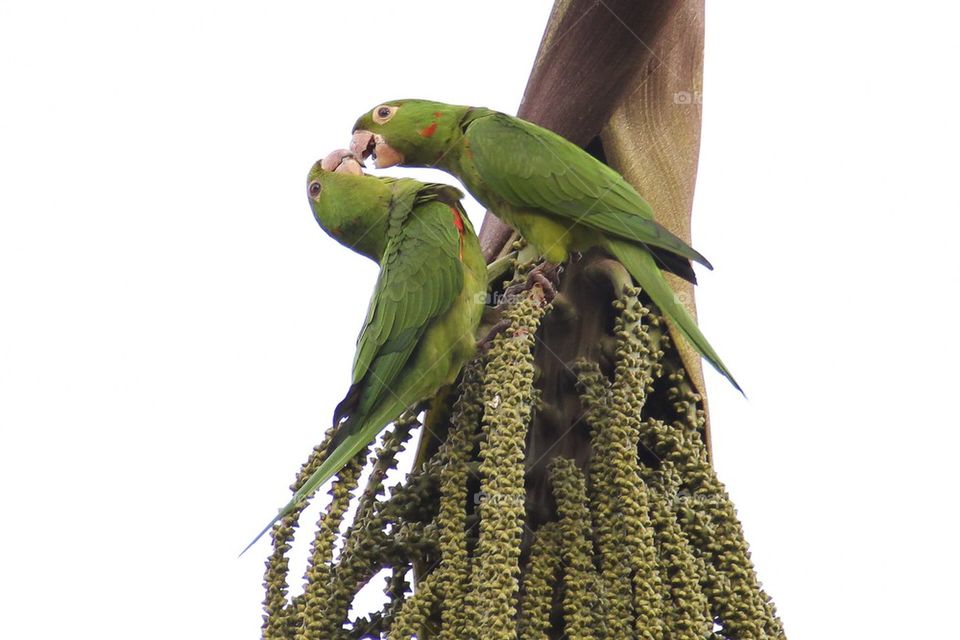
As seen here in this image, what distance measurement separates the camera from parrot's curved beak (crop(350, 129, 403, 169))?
2129 mm

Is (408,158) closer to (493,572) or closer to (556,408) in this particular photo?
(556,408)

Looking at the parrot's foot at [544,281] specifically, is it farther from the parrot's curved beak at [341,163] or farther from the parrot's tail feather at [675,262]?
the parrot's curved beak at [341,163]

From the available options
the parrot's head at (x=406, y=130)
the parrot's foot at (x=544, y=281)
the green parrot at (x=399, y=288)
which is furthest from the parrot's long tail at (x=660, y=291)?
the parrot's head at (x=406, y=130)

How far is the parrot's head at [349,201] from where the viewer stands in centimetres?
207

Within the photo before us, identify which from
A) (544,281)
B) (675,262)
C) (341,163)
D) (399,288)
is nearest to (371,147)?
(341,163)

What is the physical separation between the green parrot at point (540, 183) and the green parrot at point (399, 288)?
7cm

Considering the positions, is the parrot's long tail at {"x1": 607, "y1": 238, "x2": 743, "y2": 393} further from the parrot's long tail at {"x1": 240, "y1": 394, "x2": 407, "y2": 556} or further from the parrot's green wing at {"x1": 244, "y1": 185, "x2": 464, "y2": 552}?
the parrot's long tail at {"x1": 240, "y1": 394, "x2": 407, "y2": 556}

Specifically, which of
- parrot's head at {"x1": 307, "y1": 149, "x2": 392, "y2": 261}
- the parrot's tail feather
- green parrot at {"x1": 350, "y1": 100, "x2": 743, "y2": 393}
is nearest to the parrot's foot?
green parrot at {"x1": 350, "y1": 100, "x2": 743, "y2": 393}

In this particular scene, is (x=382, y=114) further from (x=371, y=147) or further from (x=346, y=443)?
(x=346, y=443)

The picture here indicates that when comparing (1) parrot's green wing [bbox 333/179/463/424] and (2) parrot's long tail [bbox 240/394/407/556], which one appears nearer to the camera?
(2) parrot's long tail [bbox 240/394/407/556]

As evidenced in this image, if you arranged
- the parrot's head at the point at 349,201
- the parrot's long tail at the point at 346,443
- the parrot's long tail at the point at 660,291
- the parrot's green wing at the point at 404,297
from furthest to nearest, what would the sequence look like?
the parrot's head at the point at 349,201, the parrot's green wing at the point at 404,297, the parrot's long tail at the point at 660,291, the parrot's long tail at the point at 346,443

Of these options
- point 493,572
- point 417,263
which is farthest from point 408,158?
point 493,572

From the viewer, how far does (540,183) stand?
6.48 feet

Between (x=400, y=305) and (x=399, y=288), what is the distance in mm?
32
